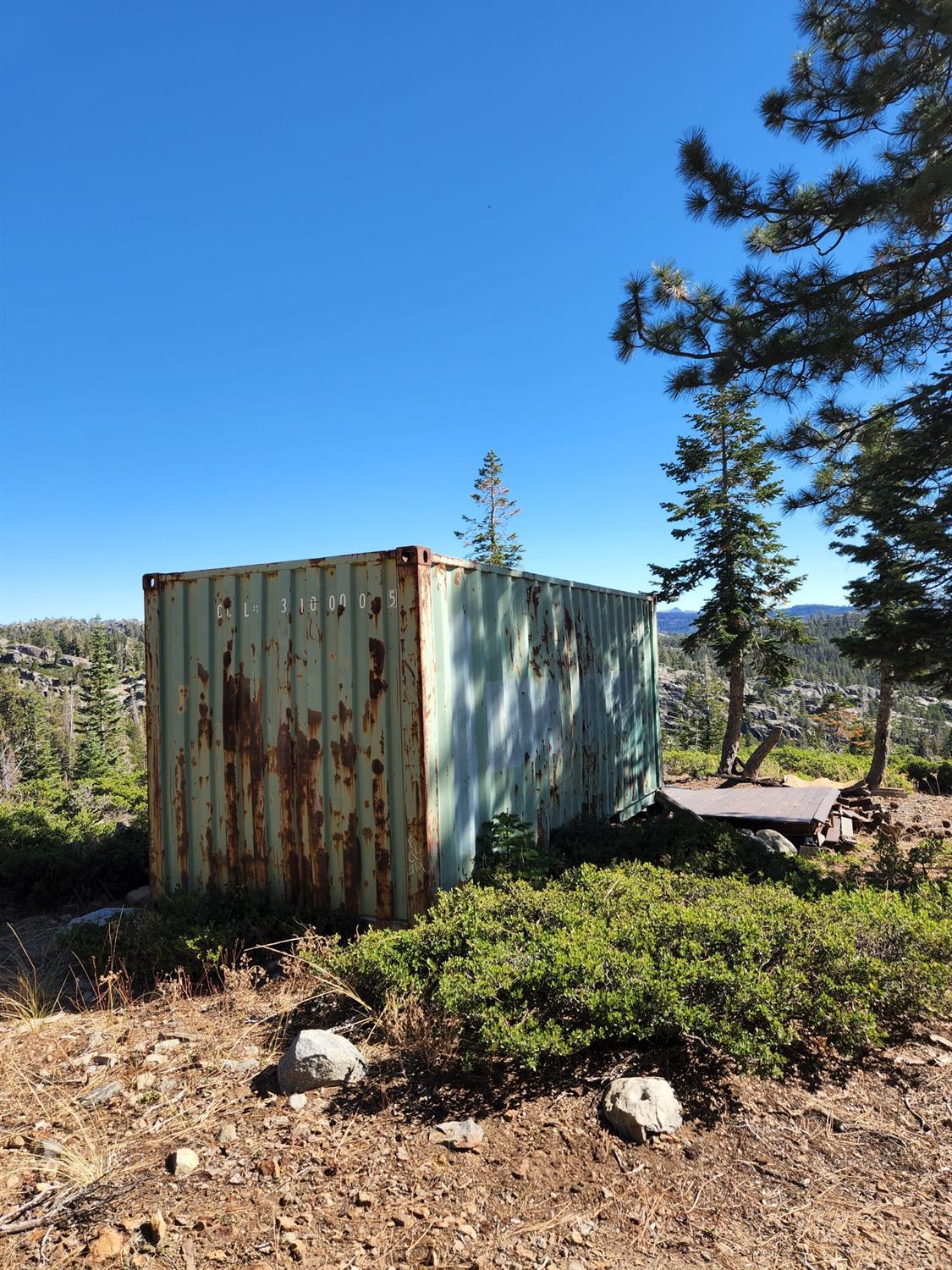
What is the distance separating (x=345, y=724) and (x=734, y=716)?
13091 millimetres

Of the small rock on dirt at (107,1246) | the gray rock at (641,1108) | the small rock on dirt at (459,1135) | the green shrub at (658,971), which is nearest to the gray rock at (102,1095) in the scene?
the small rock on dirt at (107,1246)

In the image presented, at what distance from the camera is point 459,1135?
2.75 m

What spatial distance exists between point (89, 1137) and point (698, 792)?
8.28 m

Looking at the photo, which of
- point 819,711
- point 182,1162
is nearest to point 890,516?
point 182,1162

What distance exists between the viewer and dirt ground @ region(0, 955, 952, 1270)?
2232 mm

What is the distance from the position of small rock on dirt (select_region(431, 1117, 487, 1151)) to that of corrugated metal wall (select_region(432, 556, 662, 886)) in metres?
1.85

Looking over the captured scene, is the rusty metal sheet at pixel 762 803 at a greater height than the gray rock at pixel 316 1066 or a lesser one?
lesser

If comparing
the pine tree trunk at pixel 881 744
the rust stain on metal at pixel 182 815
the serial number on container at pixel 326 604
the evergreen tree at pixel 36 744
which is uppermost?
the serial number on container at pixel 326 604

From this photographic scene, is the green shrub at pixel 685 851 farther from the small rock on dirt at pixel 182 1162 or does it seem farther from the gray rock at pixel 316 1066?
the small rock on dirt at pixel 182 1162

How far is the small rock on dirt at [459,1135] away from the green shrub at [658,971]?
0.28 metres

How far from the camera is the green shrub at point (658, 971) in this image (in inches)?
119

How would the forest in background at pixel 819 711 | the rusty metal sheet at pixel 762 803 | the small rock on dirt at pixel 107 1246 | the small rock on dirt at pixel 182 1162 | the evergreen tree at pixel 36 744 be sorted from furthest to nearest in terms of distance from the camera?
the evergreen tree at pixel 36 744 → the forest in background at pixel 819 711 → the rusty metal sheet at pixel 762 803 → the small rock on dirt at pixel 182 1162 → the small rock on dirt at pixel 107 1246

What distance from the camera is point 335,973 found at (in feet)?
12.7

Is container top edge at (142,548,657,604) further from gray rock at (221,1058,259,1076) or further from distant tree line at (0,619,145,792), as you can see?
distant tree line at (0,619,145,792)
